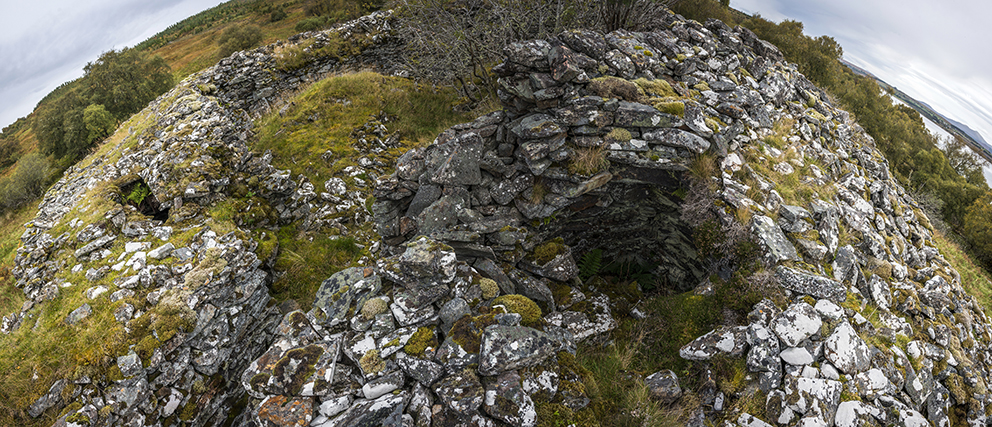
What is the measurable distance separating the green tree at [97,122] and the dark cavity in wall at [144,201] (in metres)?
17.2

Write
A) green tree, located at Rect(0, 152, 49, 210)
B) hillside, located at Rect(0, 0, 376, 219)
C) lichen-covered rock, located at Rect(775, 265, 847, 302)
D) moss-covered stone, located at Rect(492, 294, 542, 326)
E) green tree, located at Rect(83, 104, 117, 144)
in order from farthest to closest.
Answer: hillside, located at Rect(0, 0, 376, 219)
green tree, located at Rect(0, 152, 49, 210)
green tree, located at Rect(83, 104, 117, 144)
moss-covered stone, located at Rect(492, 294, 542, 326)
lichen-covered rock, located at Rect(775, 265, 847, 302)

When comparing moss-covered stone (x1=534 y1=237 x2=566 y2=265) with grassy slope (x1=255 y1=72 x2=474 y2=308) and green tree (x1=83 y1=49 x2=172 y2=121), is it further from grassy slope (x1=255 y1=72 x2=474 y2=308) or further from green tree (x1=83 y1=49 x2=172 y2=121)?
green tree (x1=83 y1=49 x2=172 y2=121)

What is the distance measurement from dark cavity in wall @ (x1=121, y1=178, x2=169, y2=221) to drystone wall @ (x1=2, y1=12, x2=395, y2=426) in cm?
5

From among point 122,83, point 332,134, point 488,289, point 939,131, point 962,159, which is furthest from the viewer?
point 939,131

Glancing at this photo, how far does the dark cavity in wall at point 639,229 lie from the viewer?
877 cm

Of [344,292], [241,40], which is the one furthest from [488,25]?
[241,40]

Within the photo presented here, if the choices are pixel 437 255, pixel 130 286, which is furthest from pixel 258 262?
pixel 437 255

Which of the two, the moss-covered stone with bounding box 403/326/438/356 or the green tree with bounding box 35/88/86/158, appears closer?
the moss-covered stone with bounding box 403/326/438/356

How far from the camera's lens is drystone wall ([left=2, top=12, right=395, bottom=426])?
21.4ft

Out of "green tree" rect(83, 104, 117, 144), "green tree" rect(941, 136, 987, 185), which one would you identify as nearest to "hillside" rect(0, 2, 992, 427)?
"green tree" rect(83, 104, 117, 144)

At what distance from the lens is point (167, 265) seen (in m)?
7.92

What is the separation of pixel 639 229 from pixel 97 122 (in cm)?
3020

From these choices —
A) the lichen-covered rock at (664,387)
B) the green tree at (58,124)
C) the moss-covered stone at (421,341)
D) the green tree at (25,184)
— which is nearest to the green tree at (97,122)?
the green tree at (58,124)

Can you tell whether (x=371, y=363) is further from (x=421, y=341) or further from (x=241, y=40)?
(x=241, y=40)
